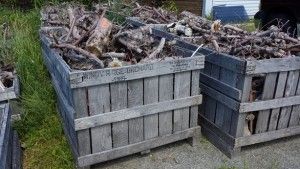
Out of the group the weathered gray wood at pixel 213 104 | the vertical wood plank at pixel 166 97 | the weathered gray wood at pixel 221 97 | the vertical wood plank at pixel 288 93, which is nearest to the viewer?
the vertical wood plank at pixel 166 97

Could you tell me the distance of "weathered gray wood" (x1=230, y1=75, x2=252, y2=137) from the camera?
368cm

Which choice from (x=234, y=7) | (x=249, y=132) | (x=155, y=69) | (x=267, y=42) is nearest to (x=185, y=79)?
(x=155, y=69)

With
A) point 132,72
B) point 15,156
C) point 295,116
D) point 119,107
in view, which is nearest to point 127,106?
point 119,107

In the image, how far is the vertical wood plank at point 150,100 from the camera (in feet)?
11.9

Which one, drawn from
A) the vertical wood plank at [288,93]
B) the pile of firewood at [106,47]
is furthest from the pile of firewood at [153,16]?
the vertical wood plank at [288,93]

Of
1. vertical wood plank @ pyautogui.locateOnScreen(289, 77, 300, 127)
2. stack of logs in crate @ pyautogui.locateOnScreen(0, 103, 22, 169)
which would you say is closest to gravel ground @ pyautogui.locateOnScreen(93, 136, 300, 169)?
vertical wood plank @ pyautogui.locateOnScreen(289, 77, 300, 127)

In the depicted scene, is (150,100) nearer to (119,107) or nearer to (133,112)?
(133,112)

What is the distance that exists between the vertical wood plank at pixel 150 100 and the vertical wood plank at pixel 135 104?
51mm

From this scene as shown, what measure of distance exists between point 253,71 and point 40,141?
2.83 metres

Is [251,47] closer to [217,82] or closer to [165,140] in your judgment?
[217,82]

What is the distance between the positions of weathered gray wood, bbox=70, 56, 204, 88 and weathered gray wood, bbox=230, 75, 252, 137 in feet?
1.65

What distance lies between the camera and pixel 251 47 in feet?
13.3

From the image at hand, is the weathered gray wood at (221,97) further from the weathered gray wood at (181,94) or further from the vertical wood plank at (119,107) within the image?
the vertical wood plank at (119,107)

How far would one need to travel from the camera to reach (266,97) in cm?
390
